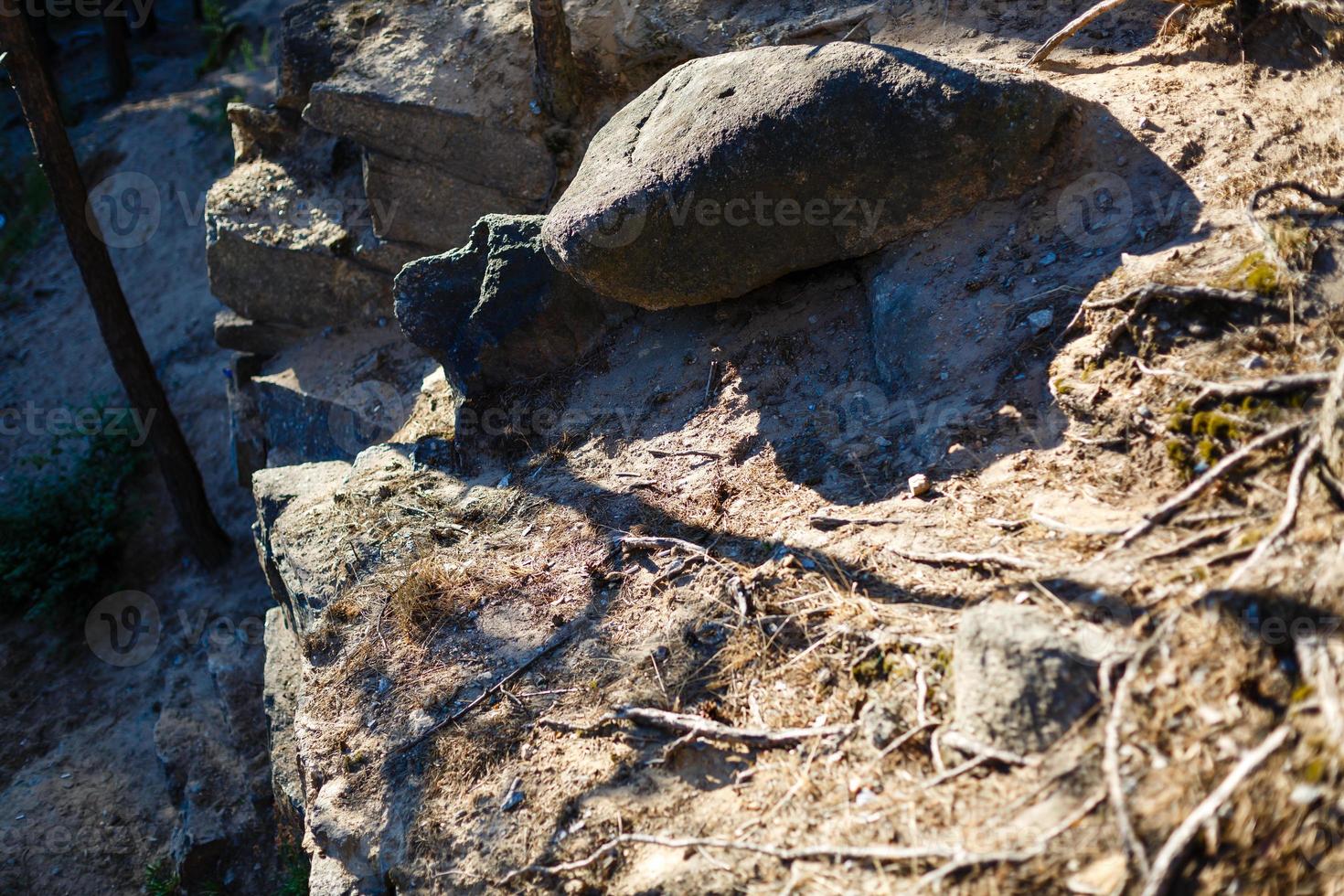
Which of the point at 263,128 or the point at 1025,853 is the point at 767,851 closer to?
the point at 1025,853

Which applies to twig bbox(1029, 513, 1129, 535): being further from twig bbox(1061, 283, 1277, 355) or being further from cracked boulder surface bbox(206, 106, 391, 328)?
cracked boulder surface bbox(206, 106, 391, 328)

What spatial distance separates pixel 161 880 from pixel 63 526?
4093 mm

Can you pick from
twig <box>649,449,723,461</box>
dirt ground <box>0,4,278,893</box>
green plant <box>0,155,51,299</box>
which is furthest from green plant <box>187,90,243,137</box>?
twig <box>649,449,723,461</box>

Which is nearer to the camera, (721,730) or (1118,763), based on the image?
(1118,763)

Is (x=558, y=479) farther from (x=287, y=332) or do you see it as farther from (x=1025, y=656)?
(x=287, y=332)

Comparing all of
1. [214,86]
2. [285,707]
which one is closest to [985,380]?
[285,707]

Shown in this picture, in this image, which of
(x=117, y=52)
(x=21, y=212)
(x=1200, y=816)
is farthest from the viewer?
(x=117, y=52)

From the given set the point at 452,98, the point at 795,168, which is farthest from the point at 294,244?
the point at 795,168

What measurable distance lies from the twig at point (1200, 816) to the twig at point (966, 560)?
2.53 ft

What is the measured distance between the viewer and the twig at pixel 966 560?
2639 millimetres

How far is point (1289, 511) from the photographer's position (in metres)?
2.27

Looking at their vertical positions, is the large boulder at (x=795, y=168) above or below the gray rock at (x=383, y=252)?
above

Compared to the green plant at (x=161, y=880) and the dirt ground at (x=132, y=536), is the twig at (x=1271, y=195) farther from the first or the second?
the green plant at (x=161, y=880)

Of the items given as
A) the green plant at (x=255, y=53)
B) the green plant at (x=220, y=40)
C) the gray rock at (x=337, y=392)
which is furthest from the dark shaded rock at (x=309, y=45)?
the green plant at (x=220, y=40)
